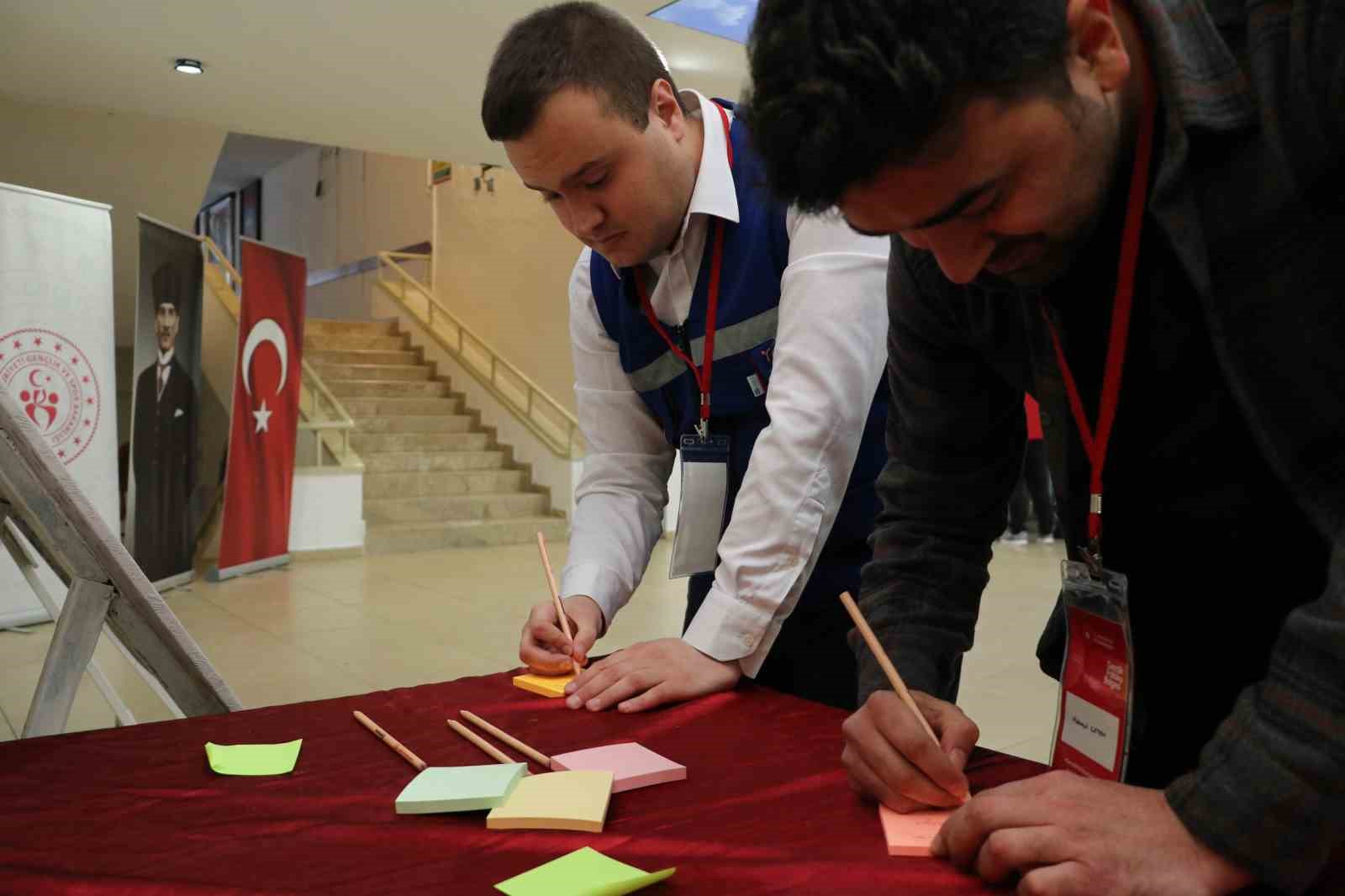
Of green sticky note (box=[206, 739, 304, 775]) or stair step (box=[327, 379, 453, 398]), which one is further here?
stair step (box=[327, 379, 453, 398])

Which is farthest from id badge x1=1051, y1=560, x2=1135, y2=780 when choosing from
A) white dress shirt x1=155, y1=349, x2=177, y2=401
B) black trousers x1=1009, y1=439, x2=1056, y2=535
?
black trousers x1=1009, y1=439, x2=1056, y2=535

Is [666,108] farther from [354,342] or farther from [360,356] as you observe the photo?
[354,342]

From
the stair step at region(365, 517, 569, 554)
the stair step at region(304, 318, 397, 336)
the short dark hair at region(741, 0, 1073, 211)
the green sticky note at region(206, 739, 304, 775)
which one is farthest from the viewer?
the stair step at region(304, 318, 397, 336)

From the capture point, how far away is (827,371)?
1.19m

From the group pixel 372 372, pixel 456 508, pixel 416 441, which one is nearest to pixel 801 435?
pixel 456 508

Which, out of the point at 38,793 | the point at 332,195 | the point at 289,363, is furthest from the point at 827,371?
the point at 332,195

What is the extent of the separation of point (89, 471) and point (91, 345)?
0.53 m

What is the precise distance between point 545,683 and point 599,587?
10.2 inches

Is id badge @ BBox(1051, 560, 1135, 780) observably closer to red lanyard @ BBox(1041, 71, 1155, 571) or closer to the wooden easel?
red lanyard @ BBox(1041, 71, 1155, 571)

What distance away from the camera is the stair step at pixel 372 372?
8672 mm

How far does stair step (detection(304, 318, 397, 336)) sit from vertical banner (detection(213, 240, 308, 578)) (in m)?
3.67

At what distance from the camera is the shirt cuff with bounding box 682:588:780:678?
1176 millimetres

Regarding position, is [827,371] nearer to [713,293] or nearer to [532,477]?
[713,293]

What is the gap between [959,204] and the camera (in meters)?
0.62
